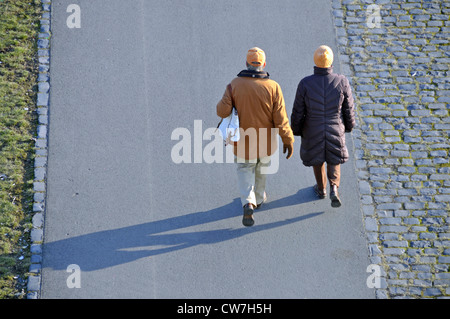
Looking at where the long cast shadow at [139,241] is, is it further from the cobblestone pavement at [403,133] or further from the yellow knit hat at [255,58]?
the yellow knit hat at [255,58]

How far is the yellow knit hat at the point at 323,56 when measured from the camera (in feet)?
24.3

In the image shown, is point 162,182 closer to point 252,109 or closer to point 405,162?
point 252,109

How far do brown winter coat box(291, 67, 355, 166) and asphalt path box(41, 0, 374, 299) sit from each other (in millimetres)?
800

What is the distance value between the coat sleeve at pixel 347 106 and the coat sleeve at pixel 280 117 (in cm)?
70

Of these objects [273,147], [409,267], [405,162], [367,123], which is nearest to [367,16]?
[367,123]

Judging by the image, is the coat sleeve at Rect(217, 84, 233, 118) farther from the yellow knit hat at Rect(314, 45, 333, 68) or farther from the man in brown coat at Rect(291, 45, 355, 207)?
the yellow knit hat at Rect(314, 45, 333, 68)

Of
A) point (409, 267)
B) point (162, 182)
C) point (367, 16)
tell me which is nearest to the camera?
point (409, 267)

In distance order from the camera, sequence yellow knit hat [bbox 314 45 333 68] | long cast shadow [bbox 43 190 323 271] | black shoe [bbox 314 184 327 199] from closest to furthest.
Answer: yellow knit hat [bbox 314 45 333 68], long cast shadow [bbox 43 190 323 271], black shoe [bbox 314 184 327 199]

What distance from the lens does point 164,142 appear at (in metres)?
8.88

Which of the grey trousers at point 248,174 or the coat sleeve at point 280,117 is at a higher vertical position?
the coat sleeve at point 280,117

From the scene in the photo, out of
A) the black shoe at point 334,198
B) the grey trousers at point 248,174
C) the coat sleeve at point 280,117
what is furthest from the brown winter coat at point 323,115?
the grey trousers at point 248,174

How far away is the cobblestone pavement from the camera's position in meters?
7.75

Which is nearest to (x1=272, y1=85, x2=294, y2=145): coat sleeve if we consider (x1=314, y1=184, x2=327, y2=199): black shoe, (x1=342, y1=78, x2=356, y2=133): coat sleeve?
(x1=342, y1=78, x2=356, y2=133): coat sleeve

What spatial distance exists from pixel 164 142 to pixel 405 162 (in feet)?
10.5
